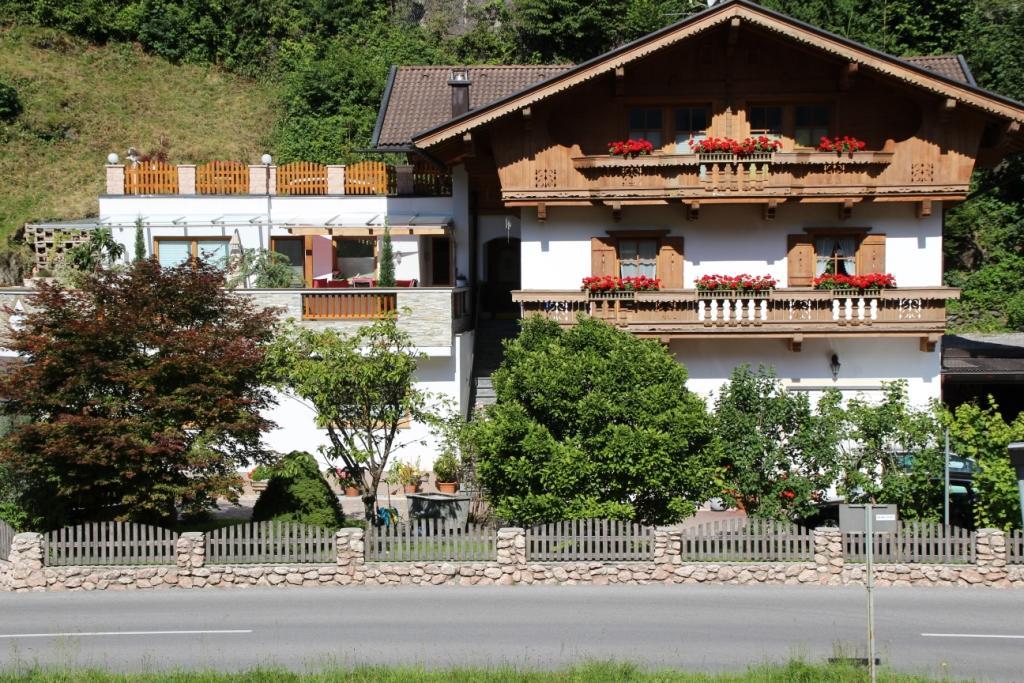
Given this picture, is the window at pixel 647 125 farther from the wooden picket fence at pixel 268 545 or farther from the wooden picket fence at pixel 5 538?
the wooden picket fence at pixel 5 538

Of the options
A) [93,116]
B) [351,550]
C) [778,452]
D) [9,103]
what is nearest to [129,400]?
[351,550]

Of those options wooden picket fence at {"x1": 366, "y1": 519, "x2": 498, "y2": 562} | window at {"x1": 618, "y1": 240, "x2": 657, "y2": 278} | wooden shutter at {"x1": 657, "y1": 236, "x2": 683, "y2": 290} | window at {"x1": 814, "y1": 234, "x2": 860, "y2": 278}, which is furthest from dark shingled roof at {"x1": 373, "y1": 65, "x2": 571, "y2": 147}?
wooden picket fence at {"x1": 366, "y1": 519, "x2": 498, "y2": 562}

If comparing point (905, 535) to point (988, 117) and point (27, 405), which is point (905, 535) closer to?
point (988, 117)

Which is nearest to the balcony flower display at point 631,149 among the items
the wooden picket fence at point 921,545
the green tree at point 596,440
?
the green tree at point 596,440

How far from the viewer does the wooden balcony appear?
89.4ft

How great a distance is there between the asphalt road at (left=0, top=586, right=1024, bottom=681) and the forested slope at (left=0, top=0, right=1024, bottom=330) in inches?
942

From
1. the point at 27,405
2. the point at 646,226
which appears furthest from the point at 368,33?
the point at 27,405

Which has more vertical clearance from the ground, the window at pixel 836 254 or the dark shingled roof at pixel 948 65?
the dark shingled roof at pixel 948 65

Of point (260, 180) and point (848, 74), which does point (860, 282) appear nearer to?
point (848, 74)

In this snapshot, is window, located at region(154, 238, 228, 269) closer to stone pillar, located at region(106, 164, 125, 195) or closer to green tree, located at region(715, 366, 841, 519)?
stone pillar, located at region(106, 164, 125, 195)

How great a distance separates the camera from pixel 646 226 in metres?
28.7

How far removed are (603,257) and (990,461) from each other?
425 inches

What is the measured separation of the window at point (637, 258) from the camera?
28.8 metres

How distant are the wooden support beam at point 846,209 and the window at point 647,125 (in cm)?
449
